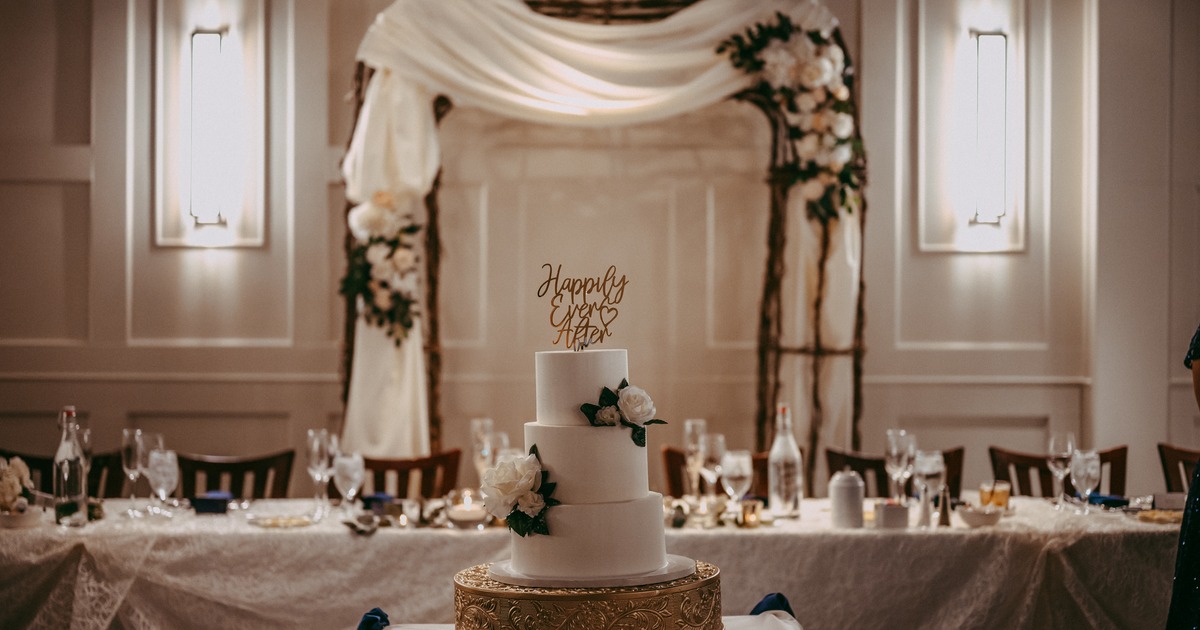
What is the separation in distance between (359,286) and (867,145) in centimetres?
264

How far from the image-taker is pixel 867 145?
5.83 metres

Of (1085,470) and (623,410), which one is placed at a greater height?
(623,410)

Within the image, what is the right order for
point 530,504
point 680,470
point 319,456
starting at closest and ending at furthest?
point 530,504 → point 319,456 → point 680,470

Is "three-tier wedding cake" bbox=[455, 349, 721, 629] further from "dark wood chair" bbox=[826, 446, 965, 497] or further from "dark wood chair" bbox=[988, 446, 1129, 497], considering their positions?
"dark wood chair" bbox=[988, 446, 1129, 497]

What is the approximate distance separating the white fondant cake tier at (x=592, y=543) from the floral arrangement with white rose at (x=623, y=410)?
0.53ft

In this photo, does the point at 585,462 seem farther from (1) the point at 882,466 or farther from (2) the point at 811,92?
(2) the point at 811,92

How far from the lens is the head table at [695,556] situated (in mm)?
3291

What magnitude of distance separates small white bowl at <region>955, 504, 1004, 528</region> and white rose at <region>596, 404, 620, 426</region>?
1.61 m

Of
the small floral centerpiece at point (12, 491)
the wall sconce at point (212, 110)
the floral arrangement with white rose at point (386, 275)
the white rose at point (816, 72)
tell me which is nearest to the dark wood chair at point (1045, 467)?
the white rose at point (816, 72)

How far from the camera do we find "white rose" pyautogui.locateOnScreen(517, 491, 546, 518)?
224 centimetres

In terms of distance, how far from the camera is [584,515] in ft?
7.44

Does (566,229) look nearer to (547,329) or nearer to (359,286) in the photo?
(547,329)

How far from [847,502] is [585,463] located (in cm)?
145

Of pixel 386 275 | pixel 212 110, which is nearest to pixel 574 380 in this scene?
pixel 386 275
